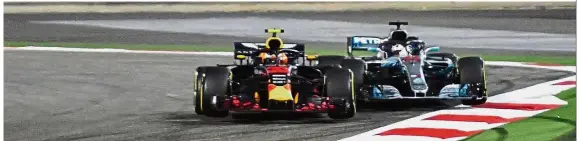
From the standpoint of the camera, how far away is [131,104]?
16078 millimetres

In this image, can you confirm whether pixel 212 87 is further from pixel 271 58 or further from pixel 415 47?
pixel 415 47

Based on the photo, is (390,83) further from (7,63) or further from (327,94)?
(7,63)

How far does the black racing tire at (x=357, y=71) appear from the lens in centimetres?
1536

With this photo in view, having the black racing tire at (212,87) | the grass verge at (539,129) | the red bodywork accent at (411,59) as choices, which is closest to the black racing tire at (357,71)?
the red bodywork accent at (411,59)

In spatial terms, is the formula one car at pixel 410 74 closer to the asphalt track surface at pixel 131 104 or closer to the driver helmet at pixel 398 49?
the driver helmet at pixel 398 49

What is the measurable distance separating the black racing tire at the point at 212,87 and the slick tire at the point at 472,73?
2.90 m

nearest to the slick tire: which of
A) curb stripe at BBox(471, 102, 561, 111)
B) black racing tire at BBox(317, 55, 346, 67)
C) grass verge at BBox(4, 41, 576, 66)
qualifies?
curb stripe at BBox(471, 102, 561, 111)

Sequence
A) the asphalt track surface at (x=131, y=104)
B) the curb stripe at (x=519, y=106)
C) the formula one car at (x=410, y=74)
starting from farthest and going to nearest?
1. the formula one car at (x=410, y=74)
2. the curb stripe at (x=519, y=106)
3. the asphalt track surface at (x=131, y=104)

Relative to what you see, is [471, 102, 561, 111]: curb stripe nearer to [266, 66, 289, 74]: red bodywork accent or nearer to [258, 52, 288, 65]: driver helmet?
[258, 52, 288, 65]: driver helmet

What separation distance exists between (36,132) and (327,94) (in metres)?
2.85

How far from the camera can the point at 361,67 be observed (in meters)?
15.5

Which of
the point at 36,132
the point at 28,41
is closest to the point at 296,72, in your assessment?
the point at 36,132

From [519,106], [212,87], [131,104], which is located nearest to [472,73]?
[519,106]

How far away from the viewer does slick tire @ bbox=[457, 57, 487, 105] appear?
15.5 metres
